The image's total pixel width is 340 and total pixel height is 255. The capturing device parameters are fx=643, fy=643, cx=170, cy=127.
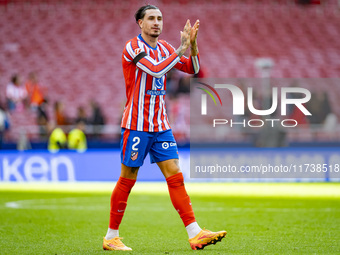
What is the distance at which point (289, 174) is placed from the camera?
14.0 meters

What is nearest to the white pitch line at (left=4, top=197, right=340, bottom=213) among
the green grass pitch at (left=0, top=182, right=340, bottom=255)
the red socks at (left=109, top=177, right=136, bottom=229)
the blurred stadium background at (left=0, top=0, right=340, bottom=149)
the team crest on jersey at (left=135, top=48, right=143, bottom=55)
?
the green grass pitch at (left=0, top=182, right=340, bottom=255)

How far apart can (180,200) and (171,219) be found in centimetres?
265

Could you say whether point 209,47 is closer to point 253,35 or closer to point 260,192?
point 253,35

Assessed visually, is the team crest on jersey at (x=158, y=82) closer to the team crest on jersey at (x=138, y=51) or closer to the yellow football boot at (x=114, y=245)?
the team crest on jersey at (x=138, y=51)

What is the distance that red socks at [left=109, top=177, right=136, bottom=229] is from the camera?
18.0 feet

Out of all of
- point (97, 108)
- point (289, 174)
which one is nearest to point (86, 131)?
point (97, 108)

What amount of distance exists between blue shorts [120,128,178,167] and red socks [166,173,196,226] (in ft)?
0.65

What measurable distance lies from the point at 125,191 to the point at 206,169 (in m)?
9.01

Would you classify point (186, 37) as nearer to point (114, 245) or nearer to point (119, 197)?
point (119, 197)

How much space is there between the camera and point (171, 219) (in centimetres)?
802

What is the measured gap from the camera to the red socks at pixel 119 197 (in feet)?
18.0

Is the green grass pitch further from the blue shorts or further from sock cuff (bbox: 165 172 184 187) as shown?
the blue shorts

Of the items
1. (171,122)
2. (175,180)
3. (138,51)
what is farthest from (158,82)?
(171,122)

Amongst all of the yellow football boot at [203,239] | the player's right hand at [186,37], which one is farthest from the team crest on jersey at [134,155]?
the player's right hand at [186,37]
